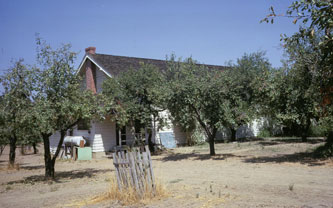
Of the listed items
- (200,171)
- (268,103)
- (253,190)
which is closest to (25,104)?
(200,171)

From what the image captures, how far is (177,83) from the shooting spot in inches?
604

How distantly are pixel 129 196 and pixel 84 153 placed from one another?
1314 cm

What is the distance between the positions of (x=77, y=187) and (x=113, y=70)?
12.8m

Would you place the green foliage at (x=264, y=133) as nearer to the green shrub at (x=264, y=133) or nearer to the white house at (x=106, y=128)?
the green shrub at (x=264, y=133)

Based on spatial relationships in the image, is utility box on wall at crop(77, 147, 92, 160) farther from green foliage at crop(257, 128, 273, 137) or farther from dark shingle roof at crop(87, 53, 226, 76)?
green foliage at crop(257, 128, 273, 137)

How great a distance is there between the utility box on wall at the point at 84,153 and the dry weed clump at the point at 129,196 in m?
12.1

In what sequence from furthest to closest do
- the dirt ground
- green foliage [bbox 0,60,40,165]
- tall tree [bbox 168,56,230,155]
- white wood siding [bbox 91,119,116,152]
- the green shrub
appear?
the green shrub, white wood siding [bbox 91,119,116,152], tall tree [bbox 168,56,230,155], green foliage [bbox 0,60,40,165], the dirt ground

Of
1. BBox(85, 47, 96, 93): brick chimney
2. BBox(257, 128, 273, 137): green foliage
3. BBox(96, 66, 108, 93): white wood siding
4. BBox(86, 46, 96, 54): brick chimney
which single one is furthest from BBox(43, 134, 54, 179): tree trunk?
BBox(257, 128, 273, 137): green foliage

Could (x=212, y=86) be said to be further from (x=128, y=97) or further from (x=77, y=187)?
(x=77, y=187)

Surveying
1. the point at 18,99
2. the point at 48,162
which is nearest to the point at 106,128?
the point at 48,162

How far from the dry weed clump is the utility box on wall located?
12.1 meters

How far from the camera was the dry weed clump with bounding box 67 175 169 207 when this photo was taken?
7250mm

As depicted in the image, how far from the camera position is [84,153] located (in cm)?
1966

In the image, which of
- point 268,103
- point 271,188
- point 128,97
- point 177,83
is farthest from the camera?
point 128,97
